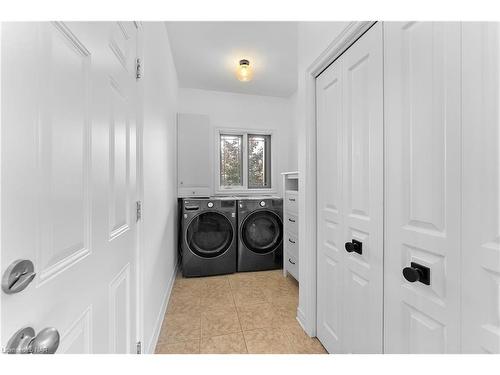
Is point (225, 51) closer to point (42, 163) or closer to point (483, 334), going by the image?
point (42, 163)

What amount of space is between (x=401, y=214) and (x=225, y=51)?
236 cm

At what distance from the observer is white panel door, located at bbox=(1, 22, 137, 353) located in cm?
42

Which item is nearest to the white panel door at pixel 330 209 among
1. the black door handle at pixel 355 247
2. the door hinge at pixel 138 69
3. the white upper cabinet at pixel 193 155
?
the black door handle at pixel 355 247

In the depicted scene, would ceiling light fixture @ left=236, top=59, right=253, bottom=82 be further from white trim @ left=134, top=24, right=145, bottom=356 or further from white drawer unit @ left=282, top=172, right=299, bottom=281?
white trim @ left=134, top=24, right=145, bottom=356

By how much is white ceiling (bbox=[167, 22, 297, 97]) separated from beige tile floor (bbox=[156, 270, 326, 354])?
102 inches

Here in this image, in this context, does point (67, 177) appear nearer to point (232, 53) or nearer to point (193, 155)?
point (232, 53)

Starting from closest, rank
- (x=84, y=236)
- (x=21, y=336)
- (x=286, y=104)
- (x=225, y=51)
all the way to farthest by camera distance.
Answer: (x=21, y=336) < (x=84, y=236) < (x=225, y=51) < (x=286, y=104)

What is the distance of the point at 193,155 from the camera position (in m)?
3.18

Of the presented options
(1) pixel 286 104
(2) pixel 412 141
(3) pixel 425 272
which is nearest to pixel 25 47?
(2) pixel 412 141

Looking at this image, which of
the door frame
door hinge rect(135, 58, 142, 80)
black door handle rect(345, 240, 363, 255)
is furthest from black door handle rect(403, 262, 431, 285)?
door hinge rect(135, 58, 142, 80)

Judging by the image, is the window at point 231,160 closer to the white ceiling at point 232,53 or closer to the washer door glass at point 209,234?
the white ceiling at point 232,53

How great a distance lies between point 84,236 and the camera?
0.66 metres

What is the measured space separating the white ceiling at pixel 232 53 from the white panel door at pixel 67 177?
1422 millimetres

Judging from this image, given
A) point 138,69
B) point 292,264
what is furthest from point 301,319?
point 138,69
